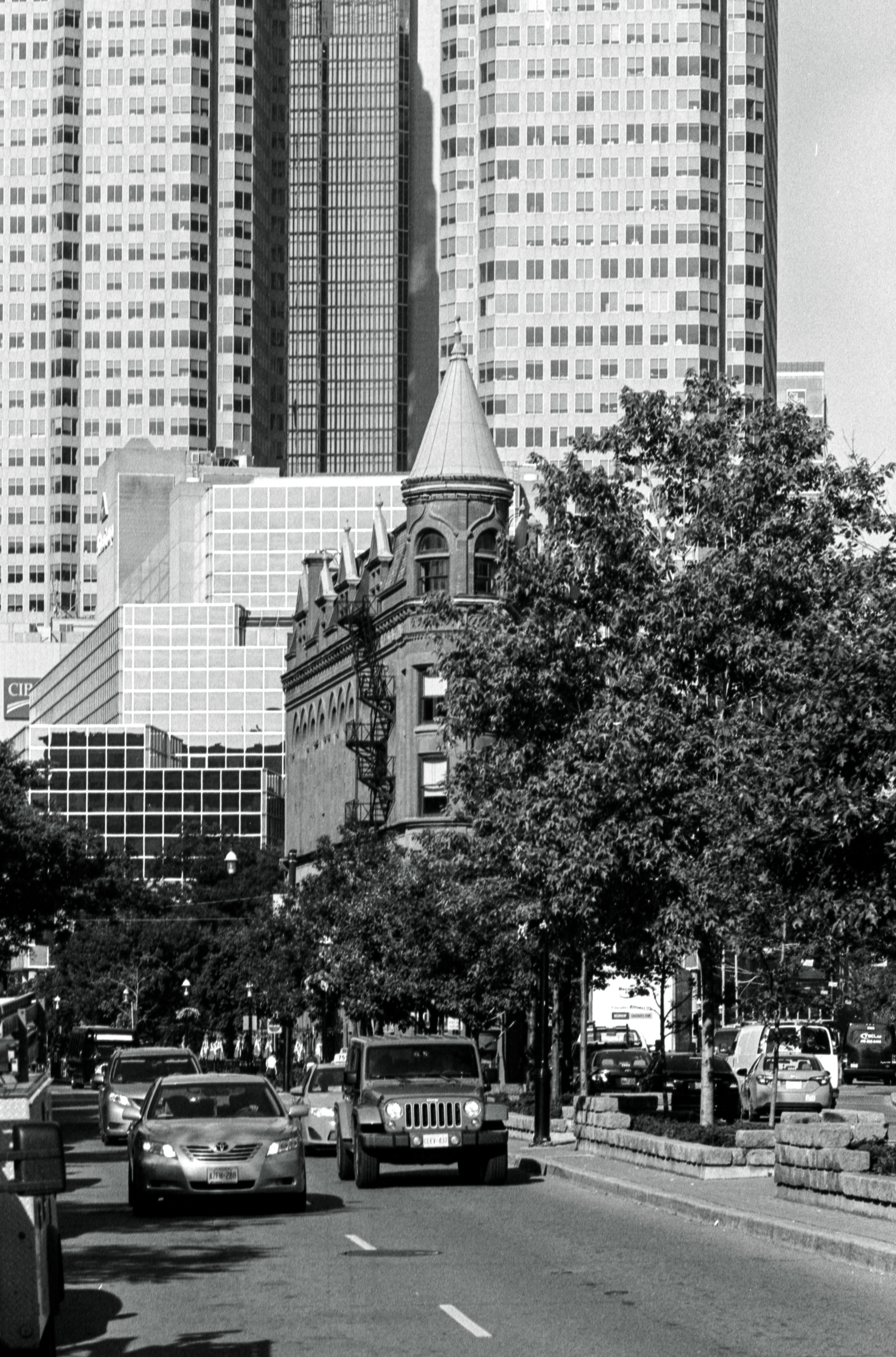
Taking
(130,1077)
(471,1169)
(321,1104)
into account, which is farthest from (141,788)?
(471,1169)

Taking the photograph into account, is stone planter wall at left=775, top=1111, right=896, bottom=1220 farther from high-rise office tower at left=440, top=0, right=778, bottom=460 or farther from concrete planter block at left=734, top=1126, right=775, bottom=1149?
high-rise office tower at left=440, top=0, right=778, bottom=460

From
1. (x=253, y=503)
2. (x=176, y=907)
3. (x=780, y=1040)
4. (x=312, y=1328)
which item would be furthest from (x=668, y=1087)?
(x=253, y=503)

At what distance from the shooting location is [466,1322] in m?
15.3

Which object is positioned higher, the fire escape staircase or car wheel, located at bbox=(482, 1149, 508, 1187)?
the fire escape staircase

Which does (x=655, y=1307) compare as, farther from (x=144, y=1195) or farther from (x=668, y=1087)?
(x=668, y=1087)

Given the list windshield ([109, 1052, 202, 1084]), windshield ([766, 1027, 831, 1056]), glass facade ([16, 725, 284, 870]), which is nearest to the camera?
windshield ([109, 1052, 202, 1084])

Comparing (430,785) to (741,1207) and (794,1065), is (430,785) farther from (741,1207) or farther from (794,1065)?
(741,1207)

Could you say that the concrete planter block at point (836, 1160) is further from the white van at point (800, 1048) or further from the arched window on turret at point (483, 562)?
the arched window on turret at point (483, 562)

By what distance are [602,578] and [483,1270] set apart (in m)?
14.7

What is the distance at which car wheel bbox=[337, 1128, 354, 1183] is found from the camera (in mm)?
30234

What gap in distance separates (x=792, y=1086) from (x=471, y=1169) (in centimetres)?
1794

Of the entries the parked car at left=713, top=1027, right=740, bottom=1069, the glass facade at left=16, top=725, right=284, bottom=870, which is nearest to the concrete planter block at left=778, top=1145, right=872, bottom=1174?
the parked car at left=713, top=1027, right=740, bottom=1069

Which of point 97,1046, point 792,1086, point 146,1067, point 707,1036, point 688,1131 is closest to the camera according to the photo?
point 688,1131

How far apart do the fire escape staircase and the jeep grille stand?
5450 centimetres
